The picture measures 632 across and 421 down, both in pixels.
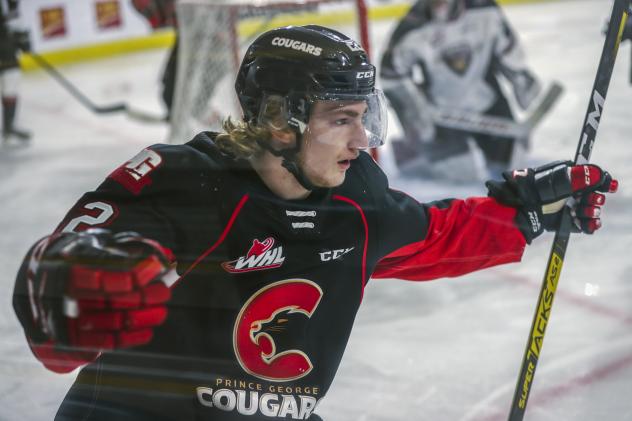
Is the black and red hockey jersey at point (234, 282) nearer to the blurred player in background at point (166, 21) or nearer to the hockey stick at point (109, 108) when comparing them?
the blurred player in background at point (166, 21)

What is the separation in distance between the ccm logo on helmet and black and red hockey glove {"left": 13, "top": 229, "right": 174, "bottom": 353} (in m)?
0.42

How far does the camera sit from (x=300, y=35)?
1321mm

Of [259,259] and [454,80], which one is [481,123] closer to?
[454,80]

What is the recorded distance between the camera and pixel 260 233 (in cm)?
130

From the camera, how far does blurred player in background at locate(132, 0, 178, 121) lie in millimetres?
4406

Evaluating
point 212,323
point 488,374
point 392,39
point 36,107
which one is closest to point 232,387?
point 212,323

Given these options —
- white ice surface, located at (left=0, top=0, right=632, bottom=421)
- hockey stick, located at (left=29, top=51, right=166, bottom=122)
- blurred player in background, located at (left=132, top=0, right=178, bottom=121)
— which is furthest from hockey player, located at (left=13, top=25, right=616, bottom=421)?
hockey stick, located at (left=29, top=51, right=166, bottom=122)

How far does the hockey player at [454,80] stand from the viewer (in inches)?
147

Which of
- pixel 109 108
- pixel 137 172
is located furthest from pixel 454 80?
pixel 137 172

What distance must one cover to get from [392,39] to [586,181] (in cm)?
241

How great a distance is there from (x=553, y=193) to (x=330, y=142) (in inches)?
17.3

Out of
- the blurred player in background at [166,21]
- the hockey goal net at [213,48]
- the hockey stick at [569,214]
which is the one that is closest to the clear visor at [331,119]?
the hockey stick at [569,214]

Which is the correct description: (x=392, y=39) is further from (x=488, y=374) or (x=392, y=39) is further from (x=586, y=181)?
(x=586, y=181)

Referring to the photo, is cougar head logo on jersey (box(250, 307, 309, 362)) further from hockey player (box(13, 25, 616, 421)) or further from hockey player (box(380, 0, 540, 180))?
hockey player (box(380, 0, 540, 180))
